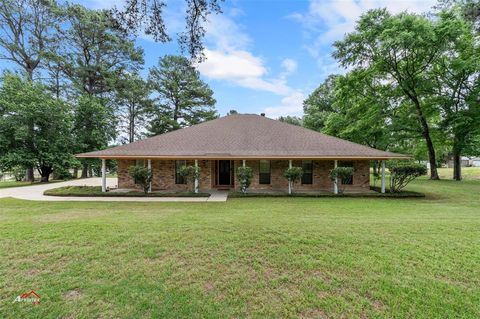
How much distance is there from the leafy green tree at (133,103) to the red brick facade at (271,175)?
15.4 metres

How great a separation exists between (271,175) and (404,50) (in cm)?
1464

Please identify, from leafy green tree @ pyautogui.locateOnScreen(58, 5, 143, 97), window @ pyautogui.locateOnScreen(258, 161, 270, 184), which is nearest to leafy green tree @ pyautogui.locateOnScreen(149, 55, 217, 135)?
leafy green tree @ pyautogui.locateOnScreen(58, 5, 143, 97)

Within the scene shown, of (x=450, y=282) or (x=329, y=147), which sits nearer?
(x=450, y=282)

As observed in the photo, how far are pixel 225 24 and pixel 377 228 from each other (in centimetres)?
604

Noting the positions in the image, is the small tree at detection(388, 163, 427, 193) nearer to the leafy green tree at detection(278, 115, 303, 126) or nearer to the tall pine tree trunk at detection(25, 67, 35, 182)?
the tall pine tree trunk at detection(25, 67, 35, 182)

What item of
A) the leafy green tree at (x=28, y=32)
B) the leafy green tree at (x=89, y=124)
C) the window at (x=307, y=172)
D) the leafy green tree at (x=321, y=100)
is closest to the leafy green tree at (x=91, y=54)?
the leafy green tree at (x=28, y=32)

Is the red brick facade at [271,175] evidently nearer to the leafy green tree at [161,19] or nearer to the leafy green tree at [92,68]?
the leafy green tree at [161,19]

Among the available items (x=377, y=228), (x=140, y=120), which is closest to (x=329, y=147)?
(x=377, y=228)

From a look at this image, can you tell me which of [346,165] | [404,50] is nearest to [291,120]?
[404,50]

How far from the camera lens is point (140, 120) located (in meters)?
29.2

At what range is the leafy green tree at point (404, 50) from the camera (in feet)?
50.8

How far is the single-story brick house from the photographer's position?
11.8m

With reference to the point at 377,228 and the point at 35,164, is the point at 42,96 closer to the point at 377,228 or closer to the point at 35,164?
the point at 35,164

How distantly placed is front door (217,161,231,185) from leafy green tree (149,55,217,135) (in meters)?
15.6
